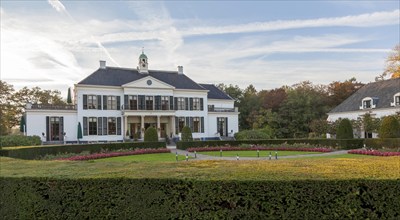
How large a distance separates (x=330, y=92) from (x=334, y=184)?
57464 mm

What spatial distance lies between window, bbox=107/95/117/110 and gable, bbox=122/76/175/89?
6.78 ft

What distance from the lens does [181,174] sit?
5797 millimetres

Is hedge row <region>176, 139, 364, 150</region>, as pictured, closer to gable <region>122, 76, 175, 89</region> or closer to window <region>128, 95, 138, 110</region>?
window <region>128, 95, 138, 110</region>

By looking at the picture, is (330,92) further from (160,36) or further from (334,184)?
(334,184)

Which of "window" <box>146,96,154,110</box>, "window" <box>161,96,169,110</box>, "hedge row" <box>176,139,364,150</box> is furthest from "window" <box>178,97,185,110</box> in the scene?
"hedge row" <box>176,139,364,150</box>

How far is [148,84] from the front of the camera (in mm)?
42719

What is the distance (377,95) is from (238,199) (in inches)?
1799

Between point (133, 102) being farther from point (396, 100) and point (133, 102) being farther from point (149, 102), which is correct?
point (396, 100)

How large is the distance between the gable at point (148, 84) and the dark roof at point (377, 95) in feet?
84.8

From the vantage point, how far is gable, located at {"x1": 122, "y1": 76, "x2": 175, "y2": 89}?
137 ft

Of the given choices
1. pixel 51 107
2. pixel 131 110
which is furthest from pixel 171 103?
pixel 51 107

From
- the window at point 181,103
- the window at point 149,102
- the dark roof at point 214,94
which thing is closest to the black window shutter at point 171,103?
the window at point 181,103

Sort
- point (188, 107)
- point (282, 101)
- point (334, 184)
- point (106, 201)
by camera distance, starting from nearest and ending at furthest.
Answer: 1. point (334, 184)
2. point (106, 201)
3. point (188, 107)
4. point (282, 101)

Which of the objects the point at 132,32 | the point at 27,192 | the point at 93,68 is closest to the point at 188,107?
the point at 93,68
